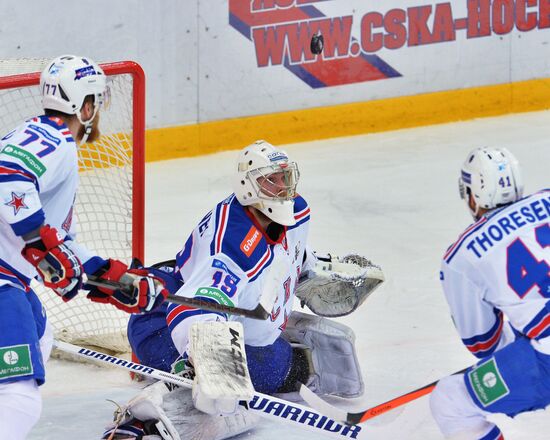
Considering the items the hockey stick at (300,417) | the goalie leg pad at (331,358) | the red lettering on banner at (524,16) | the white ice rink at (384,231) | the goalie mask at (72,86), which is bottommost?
the white ice rink at (384,231)

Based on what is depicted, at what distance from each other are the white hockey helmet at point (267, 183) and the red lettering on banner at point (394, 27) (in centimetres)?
369

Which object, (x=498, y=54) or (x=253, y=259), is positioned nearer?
(x=253, y=259)

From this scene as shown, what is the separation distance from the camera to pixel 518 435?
4.11 meters

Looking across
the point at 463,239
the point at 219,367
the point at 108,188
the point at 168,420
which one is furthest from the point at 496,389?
the point at 108,188

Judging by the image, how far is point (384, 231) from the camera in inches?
245

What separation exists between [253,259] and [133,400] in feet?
1.80

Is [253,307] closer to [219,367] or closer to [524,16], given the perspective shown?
[219,367]

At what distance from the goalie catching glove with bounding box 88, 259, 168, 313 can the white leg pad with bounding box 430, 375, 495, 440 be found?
0.82 metres

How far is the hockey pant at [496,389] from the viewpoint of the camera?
134 inches

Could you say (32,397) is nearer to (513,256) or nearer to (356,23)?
(513,256)

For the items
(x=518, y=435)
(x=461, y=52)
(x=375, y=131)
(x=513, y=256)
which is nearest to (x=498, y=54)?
(x=461, y=52)

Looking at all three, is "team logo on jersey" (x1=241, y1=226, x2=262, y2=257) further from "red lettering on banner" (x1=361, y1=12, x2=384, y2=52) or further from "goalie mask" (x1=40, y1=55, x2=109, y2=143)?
"red lettering on banner" (x1=361, y1=12, x2=384, y2=52)

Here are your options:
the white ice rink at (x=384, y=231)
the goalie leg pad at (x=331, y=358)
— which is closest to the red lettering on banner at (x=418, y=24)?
the white ice rink at (x=384, y=231)

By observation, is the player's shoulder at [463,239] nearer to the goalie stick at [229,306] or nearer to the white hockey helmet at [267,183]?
the goalie stick at [229,306]
